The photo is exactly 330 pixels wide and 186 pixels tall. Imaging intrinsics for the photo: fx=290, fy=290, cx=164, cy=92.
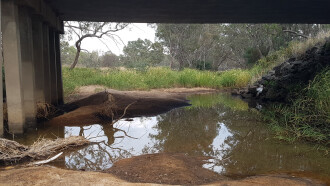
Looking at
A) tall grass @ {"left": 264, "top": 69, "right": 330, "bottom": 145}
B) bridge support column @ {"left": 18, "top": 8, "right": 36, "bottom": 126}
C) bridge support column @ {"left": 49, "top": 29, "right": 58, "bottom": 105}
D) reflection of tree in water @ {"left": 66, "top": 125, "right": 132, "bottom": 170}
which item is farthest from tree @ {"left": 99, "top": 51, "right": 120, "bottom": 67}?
tall grass @ {"left": 264, "top": 69, "right": 330, "bottom": 145}

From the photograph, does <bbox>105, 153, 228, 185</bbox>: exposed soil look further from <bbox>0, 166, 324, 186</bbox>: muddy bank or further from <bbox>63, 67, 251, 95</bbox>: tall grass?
<bbox>63, 67, 251, 95</bbox>: tall grass

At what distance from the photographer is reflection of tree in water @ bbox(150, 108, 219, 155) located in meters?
6.02

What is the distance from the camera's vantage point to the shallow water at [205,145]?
4.86m

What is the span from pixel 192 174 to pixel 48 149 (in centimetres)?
271

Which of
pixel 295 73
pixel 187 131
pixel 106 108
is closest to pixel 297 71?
pixel 295 73

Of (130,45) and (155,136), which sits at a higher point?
(130,45)

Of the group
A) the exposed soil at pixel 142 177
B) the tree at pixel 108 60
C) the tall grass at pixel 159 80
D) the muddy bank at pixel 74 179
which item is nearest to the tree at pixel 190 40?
the tree at pixel 108 60

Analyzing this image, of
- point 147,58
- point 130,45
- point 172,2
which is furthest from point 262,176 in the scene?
point 130,45

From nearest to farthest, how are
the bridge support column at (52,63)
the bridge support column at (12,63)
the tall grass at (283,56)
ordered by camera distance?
the bridge support column at (12,63)
the bridge support column at (52,63)
the tall grass at (283,56)

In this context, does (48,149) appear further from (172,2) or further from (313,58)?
(313,58)

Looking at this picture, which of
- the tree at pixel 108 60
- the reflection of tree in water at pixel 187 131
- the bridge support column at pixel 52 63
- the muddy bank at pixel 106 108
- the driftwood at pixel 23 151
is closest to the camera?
the driftwood at pixel 23 151

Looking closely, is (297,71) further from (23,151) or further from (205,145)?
(23,151)

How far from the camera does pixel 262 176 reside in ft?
13.9

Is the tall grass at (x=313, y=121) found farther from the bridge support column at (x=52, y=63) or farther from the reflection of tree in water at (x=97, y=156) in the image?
the bridge support column at (x=52, y=63)
